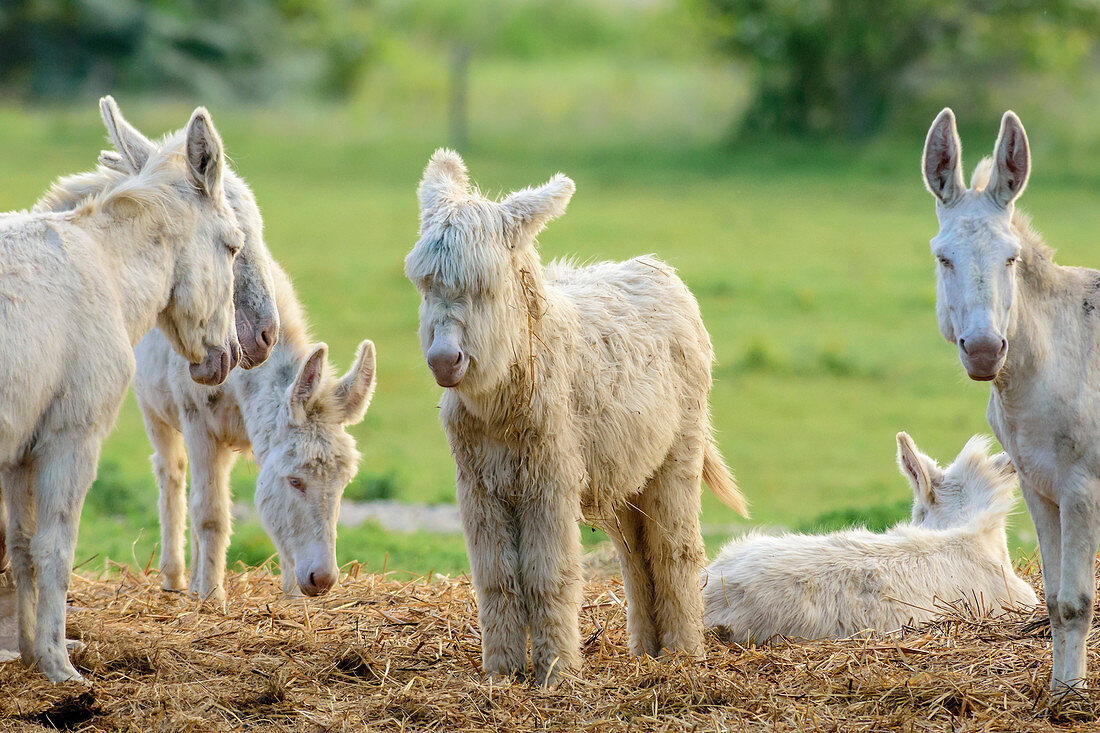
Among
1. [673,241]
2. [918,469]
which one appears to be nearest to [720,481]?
[918,469]

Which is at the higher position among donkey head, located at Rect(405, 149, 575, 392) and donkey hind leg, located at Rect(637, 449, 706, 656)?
donkey head, located at Rect(405, 149, 575, 392)

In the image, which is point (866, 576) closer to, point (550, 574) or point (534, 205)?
point (550, 574)

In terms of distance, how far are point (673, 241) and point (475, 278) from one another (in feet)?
63.7

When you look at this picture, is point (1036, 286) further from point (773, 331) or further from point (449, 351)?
point (773, 331)

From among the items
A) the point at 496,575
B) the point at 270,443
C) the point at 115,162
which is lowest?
the point at 496,575

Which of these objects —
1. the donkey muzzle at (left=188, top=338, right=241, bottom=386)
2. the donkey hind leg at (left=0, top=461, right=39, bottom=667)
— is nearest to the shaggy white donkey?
the donkey muzzle at (left=188, top=338, right=241, bottom=386)

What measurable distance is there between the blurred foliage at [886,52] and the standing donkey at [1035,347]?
91.2ft

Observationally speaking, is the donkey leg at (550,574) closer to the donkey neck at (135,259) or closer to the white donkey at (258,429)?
the white donkey at (258,429)

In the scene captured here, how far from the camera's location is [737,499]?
268 inches

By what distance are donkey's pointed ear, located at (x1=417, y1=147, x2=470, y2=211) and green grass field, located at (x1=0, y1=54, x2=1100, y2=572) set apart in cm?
129

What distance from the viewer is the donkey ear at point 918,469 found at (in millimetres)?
7562

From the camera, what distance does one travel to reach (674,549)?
6113 millimetres

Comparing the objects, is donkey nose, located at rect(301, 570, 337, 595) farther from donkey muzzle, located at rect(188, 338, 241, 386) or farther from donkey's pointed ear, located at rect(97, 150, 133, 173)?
donkey's pointed ear, located at rect(97, 150, 133, 173)

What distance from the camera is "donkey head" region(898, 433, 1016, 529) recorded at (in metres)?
7.32
